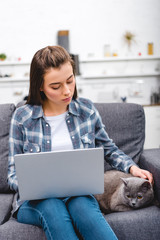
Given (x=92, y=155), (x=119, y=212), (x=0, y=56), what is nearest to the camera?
(x=92, y=155)

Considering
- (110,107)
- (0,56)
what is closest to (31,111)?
(110,107)

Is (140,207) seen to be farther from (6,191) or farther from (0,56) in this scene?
(0,56)

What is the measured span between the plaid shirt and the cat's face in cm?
9

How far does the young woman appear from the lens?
1.04 meters

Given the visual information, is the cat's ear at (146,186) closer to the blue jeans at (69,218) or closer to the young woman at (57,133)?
the young woman at (57,133)

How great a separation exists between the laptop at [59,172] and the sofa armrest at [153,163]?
0.38 m

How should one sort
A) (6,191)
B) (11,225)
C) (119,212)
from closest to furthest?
(11,225) < (119,212) < (6,191)

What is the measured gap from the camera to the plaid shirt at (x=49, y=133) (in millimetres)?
1274

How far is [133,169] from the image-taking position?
1.32 metres

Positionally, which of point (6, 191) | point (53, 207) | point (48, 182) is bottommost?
point (6, 191)

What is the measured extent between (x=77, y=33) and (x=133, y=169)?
3.20 metres

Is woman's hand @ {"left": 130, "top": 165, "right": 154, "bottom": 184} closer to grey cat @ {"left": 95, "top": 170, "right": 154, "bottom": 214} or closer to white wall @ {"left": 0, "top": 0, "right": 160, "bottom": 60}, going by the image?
grey cat @ {"left": 95, "top": 170, "right": 154, "bottom": 214}

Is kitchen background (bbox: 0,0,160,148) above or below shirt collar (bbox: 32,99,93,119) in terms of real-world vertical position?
above

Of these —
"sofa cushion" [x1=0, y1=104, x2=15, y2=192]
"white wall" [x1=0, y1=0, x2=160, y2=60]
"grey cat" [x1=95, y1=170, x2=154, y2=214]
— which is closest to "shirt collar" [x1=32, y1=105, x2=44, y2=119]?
"sofa cushion" [x1=0, y1=104, x2=15, y2=192]
